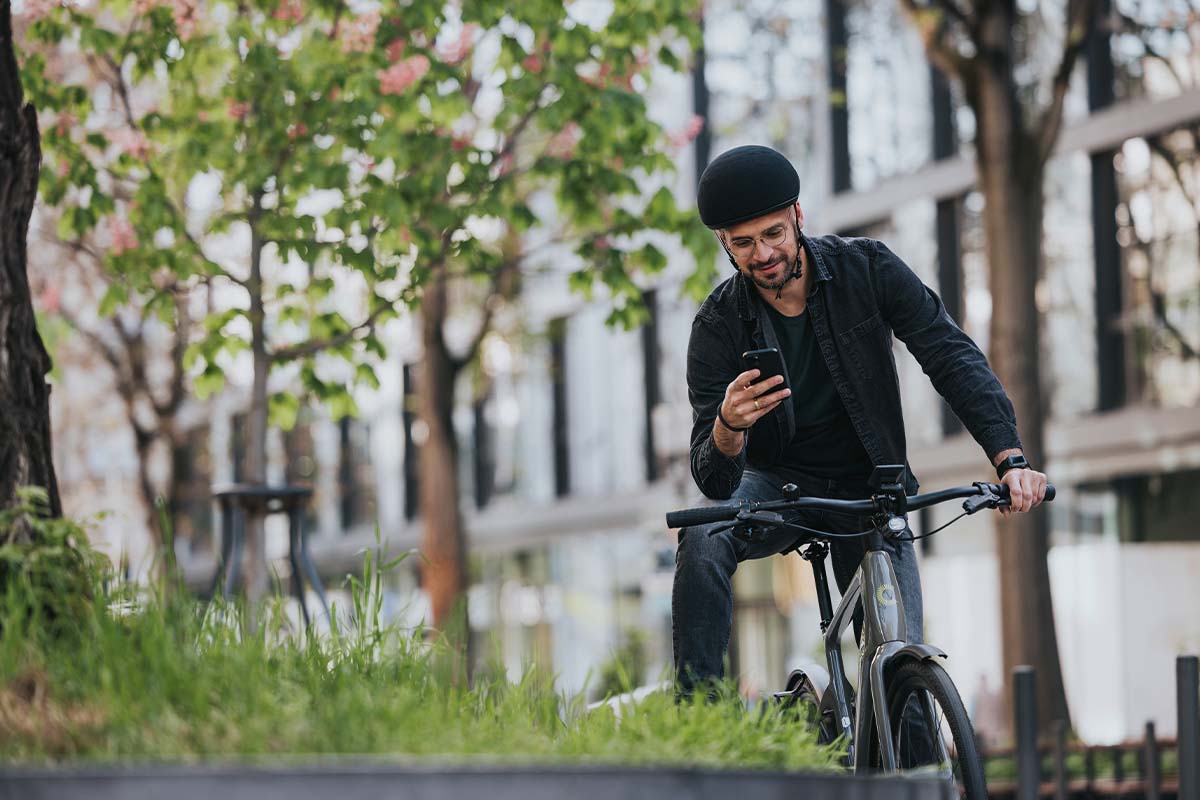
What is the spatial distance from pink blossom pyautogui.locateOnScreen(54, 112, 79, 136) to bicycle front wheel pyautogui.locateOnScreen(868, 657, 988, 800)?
7.40 metres

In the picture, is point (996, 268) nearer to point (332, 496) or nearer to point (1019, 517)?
point (1019, 517)

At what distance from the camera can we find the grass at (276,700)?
3389 mm

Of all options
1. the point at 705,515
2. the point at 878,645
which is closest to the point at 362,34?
the point at 705,515

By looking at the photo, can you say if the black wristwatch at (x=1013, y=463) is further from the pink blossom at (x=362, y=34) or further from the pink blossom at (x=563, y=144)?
the pink blossom at (x=563, y=144)

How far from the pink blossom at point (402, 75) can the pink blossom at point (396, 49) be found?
24 cm

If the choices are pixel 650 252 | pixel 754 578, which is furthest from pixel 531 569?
pixel 650 252

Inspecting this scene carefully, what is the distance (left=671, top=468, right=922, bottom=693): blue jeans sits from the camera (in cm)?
480

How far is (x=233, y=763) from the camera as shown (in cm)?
315

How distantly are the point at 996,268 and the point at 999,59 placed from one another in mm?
1761

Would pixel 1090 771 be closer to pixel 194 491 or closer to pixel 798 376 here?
pixel 798 376

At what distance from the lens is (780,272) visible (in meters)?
4.86

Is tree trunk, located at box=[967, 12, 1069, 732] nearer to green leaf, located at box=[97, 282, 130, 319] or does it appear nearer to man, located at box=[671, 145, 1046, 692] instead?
green leaf, located at box=[97, 282, 130, 319]

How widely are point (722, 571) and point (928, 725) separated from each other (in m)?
0.71

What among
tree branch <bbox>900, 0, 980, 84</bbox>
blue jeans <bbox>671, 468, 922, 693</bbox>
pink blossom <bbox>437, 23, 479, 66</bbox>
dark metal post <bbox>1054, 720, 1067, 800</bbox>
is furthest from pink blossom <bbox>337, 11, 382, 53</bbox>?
blue jeans <bbox>671, 468, 922, 693</bbox>
